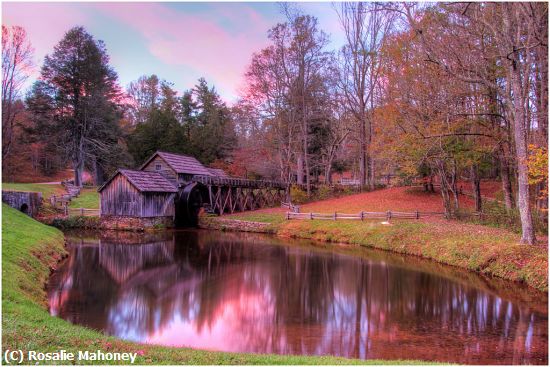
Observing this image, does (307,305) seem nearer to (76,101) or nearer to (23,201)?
(23,201)

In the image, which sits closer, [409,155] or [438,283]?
[438,283]

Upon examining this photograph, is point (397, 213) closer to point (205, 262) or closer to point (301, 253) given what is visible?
point (301, 253)

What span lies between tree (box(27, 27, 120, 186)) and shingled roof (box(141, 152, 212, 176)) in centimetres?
927

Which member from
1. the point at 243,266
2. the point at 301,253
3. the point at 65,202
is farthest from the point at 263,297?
the point at 65,202

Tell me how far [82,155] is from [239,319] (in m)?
35.4

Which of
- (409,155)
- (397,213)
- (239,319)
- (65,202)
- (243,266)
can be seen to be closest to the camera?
(239,319)

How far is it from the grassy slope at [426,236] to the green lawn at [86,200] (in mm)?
11912

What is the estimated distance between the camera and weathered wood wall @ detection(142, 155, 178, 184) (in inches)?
1309

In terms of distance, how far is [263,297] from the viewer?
12305 mm

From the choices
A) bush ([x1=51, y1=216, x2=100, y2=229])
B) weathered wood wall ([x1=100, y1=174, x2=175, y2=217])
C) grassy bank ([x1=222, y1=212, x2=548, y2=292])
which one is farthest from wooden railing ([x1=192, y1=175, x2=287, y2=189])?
bush ([x1=51, y1=216, x2=100, y2=229])

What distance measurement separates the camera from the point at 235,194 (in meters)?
35.8

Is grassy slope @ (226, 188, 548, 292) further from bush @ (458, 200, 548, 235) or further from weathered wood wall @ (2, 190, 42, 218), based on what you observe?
weathered wood wall @ (2, 190, 42, 218)

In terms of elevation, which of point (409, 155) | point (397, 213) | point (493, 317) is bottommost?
point (493, 317)

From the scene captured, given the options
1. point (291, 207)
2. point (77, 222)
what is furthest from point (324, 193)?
point (77, 222)
